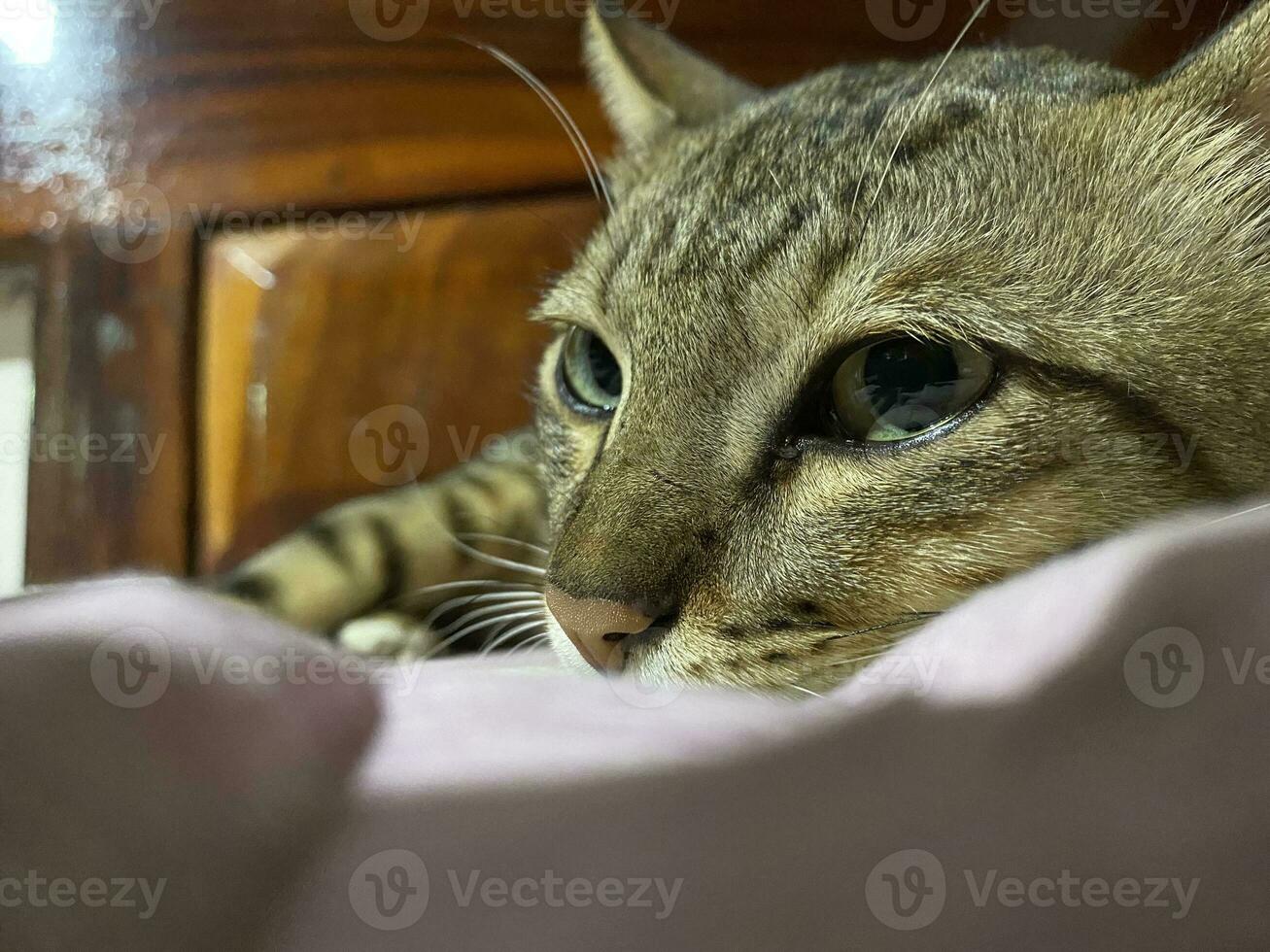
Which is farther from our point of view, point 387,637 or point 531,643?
point 387,637

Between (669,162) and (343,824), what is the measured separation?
75cm

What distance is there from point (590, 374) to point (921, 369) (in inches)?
15.2

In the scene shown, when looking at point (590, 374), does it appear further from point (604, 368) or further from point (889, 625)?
point (889, 625)

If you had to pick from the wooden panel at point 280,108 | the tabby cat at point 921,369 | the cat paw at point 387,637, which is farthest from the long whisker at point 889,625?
the wooden panel at point 280,108

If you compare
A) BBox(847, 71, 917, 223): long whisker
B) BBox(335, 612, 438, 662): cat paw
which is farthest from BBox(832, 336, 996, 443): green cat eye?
BBox(335, 612, 438, 662): cat paw

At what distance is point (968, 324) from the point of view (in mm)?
603

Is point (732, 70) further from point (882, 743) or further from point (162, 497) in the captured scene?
point (882, 743)

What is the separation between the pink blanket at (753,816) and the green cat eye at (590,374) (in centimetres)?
51

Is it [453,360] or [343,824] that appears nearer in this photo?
[343,824]

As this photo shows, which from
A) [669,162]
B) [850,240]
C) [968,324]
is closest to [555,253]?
[669,162]

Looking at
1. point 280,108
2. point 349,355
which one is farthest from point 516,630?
point 280,108

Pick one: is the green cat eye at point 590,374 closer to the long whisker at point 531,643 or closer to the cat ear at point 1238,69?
the long whisker at point 531,643

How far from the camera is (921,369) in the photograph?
24.6 inches

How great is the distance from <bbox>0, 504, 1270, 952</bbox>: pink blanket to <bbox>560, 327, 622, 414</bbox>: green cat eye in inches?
20.2
